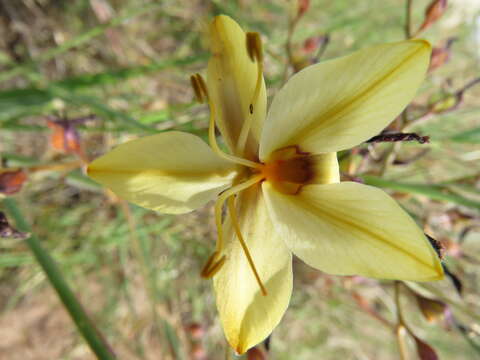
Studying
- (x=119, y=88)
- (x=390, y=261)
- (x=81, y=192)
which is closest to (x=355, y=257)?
(x=390, y=261)

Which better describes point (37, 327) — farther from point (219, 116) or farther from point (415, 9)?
point (415, 9)

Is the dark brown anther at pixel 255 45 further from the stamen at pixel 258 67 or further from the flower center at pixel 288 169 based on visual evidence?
the flower center at pixel 288 169

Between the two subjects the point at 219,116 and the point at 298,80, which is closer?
the point at 298,80

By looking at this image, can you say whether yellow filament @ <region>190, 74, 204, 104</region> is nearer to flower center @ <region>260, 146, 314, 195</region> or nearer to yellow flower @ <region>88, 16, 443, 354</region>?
yellow flower @ <region>88, 16, 443, 354</region>

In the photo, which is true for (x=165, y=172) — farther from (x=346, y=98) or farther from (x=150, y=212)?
(x=150, y=212)

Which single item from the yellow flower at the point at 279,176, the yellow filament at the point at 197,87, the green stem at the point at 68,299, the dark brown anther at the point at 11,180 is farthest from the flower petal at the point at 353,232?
the dark brown anther at the point at 11,180

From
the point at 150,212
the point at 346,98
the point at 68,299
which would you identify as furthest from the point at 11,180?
the point at 150,212

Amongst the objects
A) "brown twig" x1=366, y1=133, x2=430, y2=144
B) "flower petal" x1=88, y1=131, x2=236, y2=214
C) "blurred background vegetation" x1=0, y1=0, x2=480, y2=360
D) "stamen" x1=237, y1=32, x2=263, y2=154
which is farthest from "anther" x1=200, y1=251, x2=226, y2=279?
"blurred background vegetation" x1=0, y1=0, x2=480, y2=360
